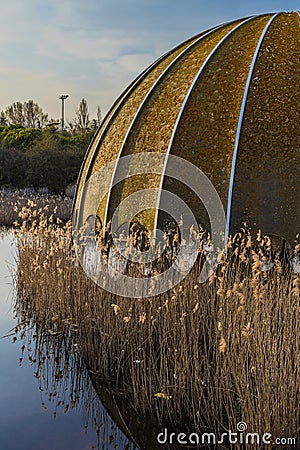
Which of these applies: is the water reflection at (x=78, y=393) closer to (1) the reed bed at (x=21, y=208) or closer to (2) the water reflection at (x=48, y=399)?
(2) the water reflection at (x=48, y=399)

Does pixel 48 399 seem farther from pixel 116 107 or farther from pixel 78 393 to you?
pixel 116 107

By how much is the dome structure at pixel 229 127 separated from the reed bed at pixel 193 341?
744 mm

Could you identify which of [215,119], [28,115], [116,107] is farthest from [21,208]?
[28,115]

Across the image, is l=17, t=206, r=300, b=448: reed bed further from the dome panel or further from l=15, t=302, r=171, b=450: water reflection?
the dome panel

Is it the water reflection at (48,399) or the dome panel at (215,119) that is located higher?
the dome panel at (215,119)

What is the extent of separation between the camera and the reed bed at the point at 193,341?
164 inches

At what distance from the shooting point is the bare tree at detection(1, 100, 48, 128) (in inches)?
2159

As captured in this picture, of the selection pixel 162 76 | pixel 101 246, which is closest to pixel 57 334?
pixel 101 246

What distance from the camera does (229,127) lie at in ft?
24.9

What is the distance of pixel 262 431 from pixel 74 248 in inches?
155

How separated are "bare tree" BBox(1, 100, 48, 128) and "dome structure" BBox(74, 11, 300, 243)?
155 feet

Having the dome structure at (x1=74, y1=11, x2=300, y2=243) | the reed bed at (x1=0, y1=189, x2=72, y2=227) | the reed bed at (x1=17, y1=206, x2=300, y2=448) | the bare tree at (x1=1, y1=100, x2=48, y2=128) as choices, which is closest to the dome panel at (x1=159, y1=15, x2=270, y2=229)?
the dome structure at (x1=74, y1=11, x2=300, y2=243)

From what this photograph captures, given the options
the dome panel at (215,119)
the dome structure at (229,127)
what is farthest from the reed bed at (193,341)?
the dome panel at (215,119)

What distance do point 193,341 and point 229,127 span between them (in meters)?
3.34
